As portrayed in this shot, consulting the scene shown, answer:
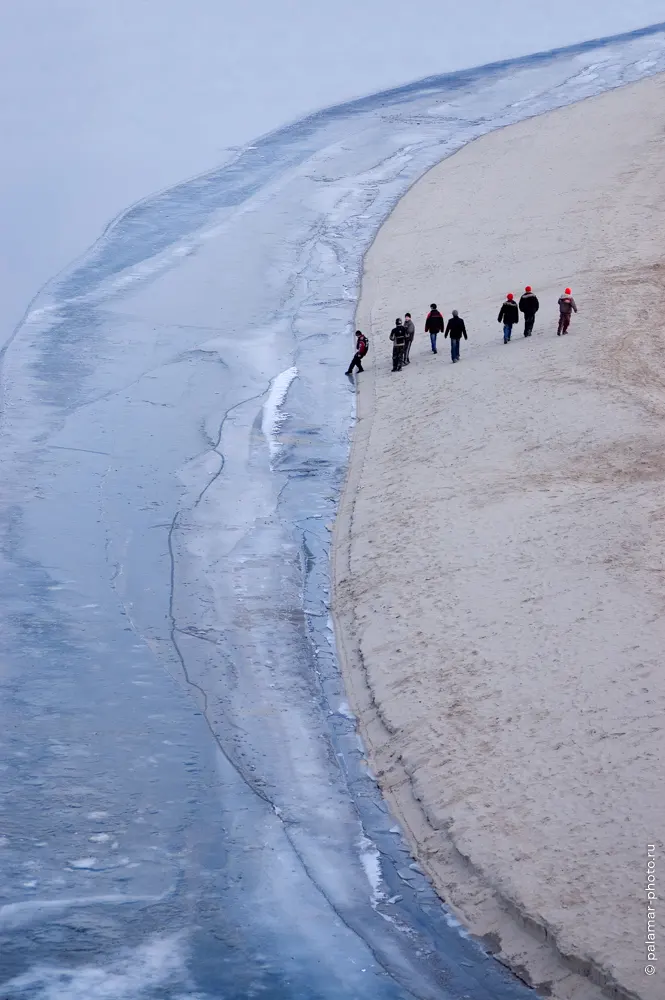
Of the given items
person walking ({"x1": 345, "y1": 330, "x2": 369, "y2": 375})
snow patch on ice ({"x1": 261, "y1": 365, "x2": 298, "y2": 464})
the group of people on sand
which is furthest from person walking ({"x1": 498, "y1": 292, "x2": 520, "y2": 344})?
snow patch on ice ({"x1": 261, "y1": 365, "x2": 298, "y2": 464})

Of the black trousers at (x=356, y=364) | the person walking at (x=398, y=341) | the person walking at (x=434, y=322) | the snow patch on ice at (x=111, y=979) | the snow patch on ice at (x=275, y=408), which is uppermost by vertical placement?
the person walking at (x=434, y=322)

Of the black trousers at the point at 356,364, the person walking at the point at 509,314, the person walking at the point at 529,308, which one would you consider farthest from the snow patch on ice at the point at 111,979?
the person walking at the point at 529,308

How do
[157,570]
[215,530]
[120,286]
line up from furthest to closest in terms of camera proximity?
[120,286] → [215,530] → [157,570]

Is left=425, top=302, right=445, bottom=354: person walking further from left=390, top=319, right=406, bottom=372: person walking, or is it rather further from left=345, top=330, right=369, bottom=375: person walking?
left=345, top=330, right=369, bottom=375: person walking

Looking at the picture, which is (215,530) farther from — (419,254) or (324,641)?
(419,254)

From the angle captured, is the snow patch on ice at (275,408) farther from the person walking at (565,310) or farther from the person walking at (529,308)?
the person walking at (565,310)

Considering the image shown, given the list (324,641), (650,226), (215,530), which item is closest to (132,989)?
(324,641)

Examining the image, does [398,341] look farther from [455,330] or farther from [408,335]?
[455,330]

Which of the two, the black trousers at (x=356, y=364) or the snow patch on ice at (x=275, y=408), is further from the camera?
the black trousers at (x=356, y=364)
